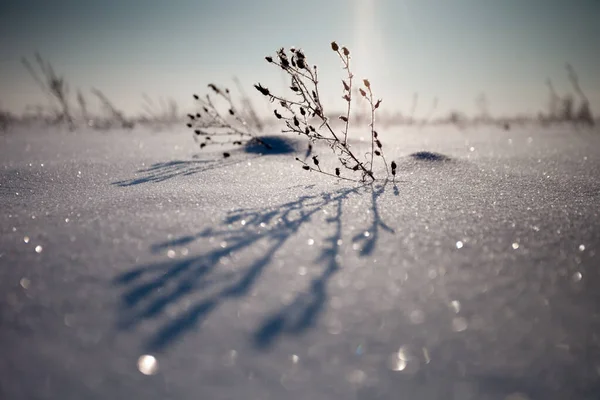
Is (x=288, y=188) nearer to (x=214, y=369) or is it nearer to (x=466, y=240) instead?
(x=466, y=240)

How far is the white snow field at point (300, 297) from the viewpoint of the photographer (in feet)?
1.74

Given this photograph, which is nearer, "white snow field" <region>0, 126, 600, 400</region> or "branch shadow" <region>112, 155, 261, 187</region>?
"white snow field" <region>0, 126, 600, 400</region>

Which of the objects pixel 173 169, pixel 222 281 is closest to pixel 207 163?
pixel 173 169

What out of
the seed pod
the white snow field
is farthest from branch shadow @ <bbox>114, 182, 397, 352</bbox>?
the seed pod

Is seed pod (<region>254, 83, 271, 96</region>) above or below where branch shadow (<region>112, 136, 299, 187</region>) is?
above

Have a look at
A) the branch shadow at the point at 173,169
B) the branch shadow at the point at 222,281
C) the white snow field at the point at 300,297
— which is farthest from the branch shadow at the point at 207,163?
the branch shadow at the point at 222,281

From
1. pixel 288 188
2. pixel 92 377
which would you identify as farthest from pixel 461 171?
pixel 92 377

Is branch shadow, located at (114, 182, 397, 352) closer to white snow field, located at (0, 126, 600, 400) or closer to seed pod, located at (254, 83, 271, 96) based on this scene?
white snow field, located at (0, 126, 600, 400)

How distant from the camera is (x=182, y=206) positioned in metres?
1.18

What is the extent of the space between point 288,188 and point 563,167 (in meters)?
1.47

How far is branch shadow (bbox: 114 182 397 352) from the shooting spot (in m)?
0.62

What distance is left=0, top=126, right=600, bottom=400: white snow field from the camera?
531mm

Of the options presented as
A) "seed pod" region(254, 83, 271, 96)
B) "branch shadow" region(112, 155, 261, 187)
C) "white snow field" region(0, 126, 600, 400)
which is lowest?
"white snow field" region(0, 126, 600, 400)

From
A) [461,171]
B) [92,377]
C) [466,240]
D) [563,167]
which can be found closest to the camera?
[92,377]
